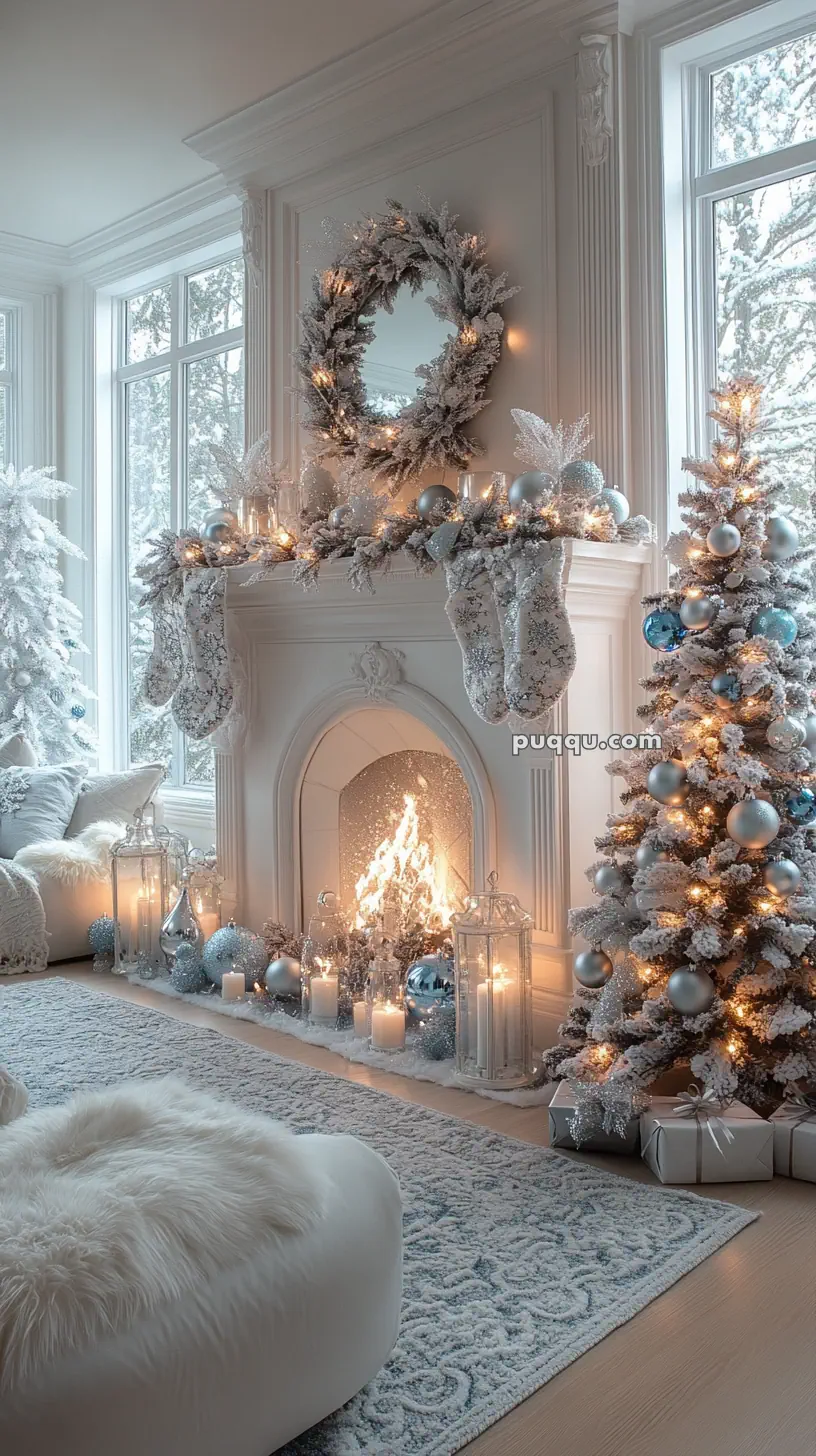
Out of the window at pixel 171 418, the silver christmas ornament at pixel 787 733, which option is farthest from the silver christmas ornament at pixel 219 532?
the silver christmas ornament at pixel 787 733

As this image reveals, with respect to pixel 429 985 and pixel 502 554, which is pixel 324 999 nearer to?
pixel 429 985

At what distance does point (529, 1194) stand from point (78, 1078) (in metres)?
1.39

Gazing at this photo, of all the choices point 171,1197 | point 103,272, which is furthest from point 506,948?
point 103,272

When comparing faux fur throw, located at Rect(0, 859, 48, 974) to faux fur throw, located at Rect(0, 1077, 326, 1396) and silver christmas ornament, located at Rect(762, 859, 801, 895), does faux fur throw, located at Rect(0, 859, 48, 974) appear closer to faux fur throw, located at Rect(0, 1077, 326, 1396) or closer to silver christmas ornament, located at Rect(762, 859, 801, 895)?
faux fur throw, located at Rect(0, 1077, 326, 1396)

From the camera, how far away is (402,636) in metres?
4.00

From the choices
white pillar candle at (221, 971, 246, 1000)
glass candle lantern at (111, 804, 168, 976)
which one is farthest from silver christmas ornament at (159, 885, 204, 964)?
white pillar candle at (221, 971, 246, 1000)

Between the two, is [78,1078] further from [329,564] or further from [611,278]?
[611,278]

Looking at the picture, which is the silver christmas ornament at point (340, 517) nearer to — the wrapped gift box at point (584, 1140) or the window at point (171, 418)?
the window at point (171, 418)

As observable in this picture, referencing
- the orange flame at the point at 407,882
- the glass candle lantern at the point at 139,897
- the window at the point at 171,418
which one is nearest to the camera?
the orange flame at the point at 407,882

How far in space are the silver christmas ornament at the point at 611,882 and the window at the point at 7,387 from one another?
4.59 m

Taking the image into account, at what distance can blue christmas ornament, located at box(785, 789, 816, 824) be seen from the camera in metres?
2.84

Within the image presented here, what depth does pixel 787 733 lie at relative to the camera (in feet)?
9.24

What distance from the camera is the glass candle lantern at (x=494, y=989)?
329cm

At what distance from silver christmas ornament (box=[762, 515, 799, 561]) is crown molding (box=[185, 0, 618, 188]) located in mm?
1703
